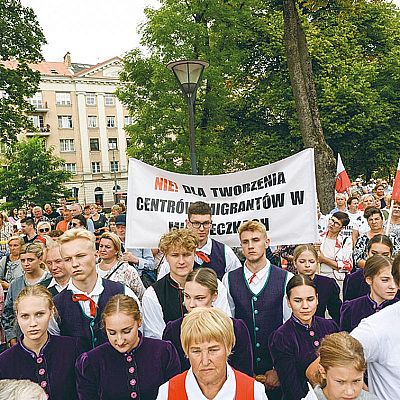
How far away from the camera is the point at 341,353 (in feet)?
8.54

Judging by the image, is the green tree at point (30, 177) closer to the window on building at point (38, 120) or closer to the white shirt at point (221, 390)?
the window on building at point (38, 120)

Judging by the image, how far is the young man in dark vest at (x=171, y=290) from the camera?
397cm

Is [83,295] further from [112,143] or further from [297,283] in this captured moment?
[112,143]

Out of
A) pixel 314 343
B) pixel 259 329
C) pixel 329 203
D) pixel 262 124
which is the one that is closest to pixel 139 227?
pixel 259 329

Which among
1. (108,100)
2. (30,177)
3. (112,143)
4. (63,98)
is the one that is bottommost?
(30,177)

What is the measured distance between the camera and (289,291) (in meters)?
3.88

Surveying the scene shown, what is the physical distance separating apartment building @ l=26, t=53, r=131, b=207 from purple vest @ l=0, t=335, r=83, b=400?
188 feet

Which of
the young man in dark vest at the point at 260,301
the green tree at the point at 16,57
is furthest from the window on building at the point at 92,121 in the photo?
the young man in dark vest at the point at 260,301

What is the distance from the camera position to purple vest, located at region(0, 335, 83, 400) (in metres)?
3.28

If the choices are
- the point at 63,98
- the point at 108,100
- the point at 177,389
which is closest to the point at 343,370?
the point at 177,389

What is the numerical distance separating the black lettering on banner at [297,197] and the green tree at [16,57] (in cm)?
2091

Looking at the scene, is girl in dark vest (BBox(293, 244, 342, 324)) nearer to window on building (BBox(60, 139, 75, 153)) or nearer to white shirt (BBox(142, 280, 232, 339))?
white shirt (BBox(142, 280, 232, 339))

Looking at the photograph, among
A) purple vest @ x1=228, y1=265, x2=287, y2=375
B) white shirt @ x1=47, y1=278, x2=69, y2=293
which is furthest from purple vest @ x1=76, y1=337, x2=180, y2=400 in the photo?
white shirt @ x1=47, y1=278, x2=69, y2=293

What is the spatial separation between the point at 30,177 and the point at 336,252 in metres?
37.5
